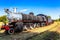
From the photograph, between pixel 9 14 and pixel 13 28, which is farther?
pixel 9 14

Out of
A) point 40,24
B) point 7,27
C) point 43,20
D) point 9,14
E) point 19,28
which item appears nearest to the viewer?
point 7,27

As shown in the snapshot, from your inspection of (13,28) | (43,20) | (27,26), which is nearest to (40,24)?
(43,20)

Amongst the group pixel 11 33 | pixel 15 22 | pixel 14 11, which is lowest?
pixel 11 33

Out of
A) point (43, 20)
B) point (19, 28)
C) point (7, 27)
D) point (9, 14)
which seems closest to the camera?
point (7, 27)

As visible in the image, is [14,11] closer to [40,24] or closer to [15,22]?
[15,22]

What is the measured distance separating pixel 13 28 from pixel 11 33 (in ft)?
2.84

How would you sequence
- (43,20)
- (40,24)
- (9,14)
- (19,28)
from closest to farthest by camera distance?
(19,28) → (9,14) → (40,24) → (43,20)

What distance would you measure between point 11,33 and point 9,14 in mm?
5197

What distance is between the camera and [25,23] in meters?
26.0

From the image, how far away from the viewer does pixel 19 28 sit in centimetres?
2200

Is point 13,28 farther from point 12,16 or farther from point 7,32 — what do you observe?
point 12,16

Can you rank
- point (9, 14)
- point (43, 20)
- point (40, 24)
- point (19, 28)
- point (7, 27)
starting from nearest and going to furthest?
point (7, 27) < point (19, 28) < point (9, 14) < point (40, 24) < point (43, 20)

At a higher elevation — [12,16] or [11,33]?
[12,16]

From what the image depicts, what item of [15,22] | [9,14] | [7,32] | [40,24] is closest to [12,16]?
[9,14]
